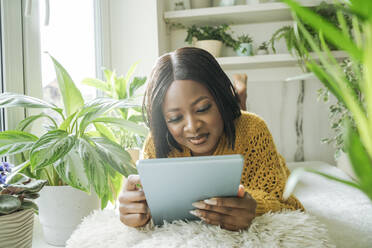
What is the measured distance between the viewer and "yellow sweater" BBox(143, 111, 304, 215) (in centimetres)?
77

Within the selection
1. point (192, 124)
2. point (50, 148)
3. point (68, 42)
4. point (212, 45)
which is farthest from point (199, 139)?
point (212, 45)

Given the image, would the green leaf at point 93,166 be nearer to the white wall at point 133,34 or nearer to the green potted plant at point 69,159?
the green potted plant at point 69,159

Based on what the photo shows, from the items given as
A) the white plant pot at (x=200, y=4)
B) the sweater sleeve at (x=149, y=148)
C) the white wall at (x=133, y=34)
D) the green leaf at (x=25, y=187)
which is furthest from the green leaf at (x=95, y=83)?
the white plant pot at (x=200, y=4)

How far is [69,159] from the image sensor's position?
0.73 meters

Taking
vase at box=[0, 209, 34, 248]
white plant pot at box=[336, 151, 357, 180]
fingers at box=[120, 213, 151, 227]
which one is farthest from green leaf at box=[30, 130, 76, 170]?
white plant pot at box=[336, 151, 357, 180]

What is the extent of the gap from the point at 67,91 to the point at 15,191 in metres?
0.35

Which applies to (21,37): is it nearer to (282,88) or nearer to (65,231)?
(65,231)

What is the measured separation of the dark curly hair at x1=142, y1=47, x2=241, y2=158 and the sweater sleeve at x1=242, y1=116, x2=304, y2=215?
8 cm

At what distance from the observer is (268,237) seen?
584 millimetres

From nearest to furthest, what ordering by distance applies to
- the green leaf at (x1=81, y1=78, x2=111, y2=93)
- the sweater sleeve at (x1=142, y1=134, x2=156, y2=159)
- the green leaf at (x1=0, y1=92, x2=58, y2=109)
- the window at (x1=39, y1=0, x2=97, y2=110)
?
the green leaf at (x1=0, y1=92, x2=58, y2=109)
the sweater sleeve at (x1=142, y1=134, x2=156, y2=159)
the window at (x1=39, y1=0, x2=97, y2=110)
the green leaf at (x1=81, y1=78, x2=111, y2=93)

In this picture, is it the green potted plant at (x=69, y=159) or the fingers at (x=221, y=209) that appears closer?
the fingers at (x=221, y=209)

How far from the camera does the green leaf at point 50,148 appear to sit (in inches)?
26.3

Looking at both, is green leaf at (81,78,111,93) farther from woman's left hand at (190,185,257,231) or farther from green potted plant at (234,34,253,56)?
woman's left hand at (190,185,257,231)

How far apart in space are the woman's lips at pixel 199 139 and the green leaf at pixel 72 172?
1.03 ft
